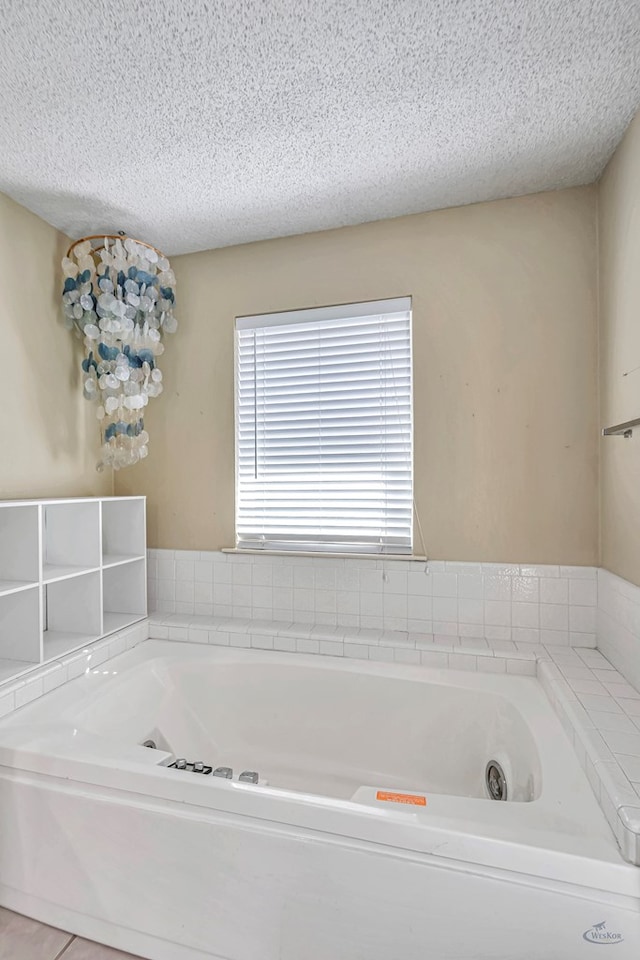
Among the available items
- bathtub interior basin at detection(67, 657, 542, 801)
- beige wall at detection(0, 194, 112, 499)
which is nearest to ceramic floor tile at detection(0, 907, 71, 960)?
bathtub interior basin at detection(67, 657, 542, 801)

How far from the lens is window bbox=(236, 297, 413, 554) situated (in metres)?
2.06

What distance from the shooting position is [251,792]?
1.16 m

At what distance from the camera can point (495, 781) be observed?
1485mm

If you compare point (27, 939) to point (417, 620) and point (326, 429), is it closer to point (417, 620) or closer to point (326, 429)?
point (417, 620)

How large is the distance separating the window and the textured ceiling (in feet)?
1.55

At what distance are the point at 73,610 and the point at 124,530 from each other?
428 millimetres

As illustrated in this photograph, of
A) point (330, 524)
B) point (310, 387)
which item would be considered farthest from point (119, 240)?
point (330, 524)

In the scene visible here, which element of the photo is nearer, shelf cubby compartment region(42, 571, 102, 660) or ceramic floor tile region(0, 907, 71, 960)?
ceramic floor tile region(0, 907, 71, 960)

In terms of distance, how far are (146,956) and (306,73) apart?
235 cm

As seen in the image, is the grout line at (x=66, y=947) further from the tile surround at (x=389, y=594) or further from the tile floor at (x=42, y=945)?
the tile surround at (x=389, y=594)

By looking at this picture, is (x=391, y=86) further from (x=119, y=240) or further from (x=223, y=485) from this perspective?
(x=223, y=485)

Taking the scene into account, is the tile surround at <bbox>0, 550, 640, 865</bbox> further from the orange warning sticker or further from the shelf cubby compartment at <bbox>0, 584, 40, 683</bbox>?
the orange warning sticker

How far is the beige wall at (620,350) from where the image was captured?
1.50 m

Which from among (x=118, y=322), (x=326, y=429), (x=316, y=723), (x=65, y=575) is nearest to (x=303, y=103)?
(x=118, y=322)
